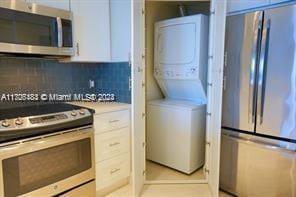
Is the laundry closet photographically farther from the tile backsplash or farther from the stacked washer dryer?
the tile backsplash

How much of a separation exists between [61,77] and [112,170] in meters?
1.17

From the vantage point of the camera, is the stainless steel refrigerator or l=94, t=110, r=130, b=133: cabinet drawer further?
l=94, t=110, r=130, b=133: cabinet drawer

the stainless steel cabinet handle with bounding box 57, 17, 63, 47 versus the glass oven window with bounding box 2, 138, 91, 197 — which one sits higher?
the stainless steel cabinet handle with bounding box 57, 17, 63, 47

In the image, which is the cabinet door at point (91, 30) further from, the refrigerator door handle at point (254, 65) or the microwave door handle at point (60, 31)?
the refrigerator door handle at point (254, 65)

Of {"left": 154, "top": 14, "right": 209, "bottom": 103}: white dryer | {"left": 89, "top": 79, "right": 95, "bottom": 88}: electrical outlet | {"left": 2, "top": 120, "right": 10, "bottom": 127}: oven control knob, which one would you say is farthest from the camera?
{"left": 89, "top": 79, "right": 95, "bottom": 88}: electrical outlet

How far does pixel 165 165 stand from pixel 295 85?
1756 mm

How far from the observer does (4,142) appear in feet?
5.27

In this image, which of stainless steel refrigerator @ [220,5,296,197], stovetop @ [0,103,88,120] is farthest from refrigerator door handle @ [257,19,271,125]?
stovetop @ [0,103,88,120]

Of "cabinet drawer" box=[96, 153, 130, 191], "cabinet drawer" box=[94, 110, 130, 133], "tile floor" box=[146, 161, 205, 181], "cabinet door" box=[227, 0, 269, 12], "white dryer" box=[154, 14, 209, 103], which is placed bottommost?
"tile floor" box=[146, 161, 205, 181]

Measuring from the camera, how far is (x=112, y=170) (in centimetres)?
235

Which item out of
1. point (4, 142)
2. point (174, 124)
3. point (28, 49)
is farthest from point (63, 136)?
point (174, 124)

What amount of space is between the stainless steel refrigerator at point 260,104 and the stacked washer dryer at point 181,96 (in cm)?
43

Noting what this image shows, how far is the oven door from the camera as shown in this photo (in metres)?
1.65

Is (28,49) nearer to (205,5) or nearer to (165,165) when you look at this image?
(165,165)
